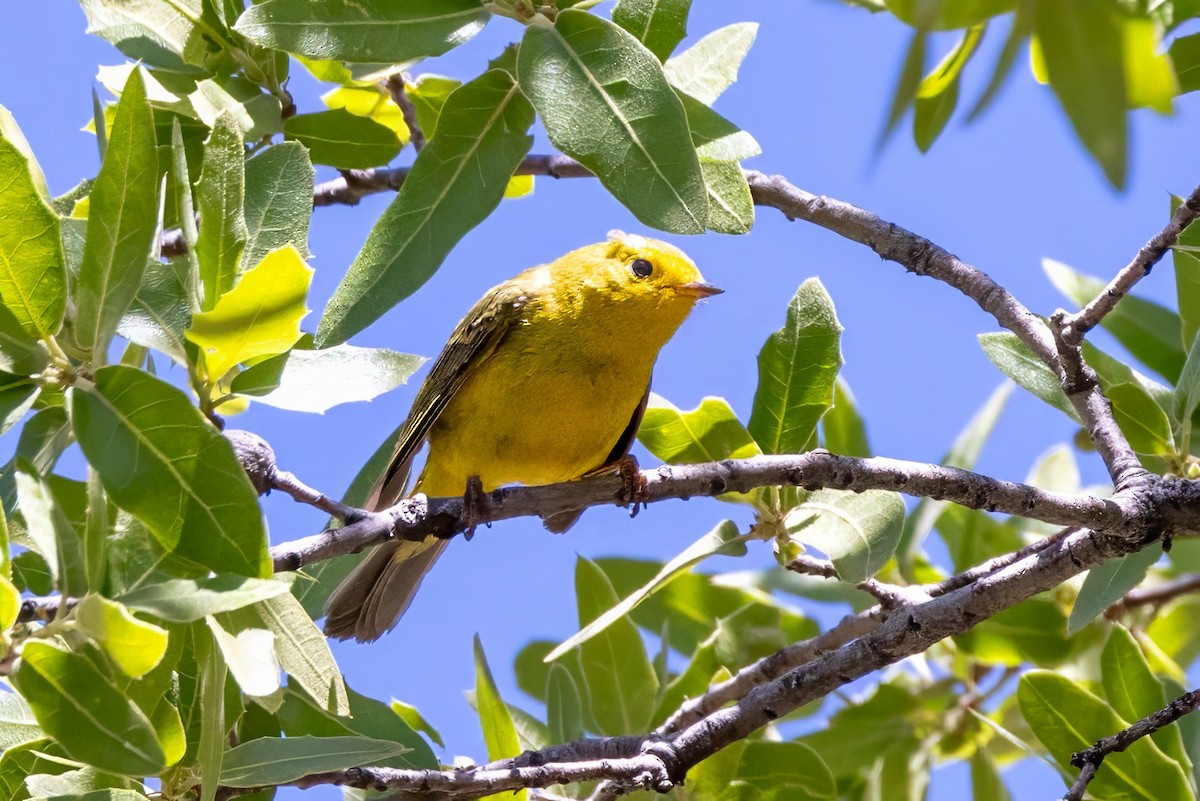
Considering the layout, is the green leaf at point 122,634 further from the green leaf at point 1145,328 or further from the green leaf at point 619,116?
the green leaf at point 1145,328

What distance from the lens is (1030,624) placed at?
4078mm

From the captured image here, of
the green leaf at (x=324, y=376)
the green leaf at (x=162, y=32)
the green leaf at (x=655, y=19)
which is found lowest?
the green leaf at (x=324, y=376)

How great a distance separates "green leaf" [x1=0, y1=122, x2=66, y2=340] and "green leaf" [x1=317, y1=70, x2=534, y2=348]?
0.56m

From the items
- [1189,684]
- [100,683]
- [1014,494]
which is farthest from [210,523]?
[1189,684]

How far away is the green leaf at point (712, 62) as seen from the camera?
3.46 m

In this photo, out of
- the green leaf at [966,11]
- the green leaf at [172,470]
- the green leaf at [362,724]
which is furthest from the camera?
the green leaf at [362,724]

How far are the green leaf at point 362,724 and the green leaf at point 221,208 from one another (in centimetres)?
116

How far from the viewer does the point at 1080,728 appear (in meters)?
3.23

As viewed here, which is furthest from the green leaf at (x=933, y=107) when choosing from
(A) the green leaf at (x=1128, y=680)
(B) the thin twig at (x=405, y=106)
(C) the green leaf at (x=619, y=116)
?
(B) the thin twig at (x=405, y=106)

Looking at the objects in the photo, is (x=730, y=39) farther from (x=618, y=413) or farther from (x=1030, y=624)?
(x=1030, y=624)

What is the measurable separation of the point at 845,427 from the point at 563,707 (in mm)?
1415

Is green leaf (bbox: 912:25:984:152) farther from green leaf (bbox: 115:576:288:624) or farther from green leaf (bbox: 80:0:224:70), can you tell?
green leaf (bbox: 80:0:224:70)

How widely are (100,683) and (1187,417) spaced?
303 centimetres

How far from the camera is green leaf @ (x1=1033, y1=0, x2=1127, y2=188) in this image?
705mm
